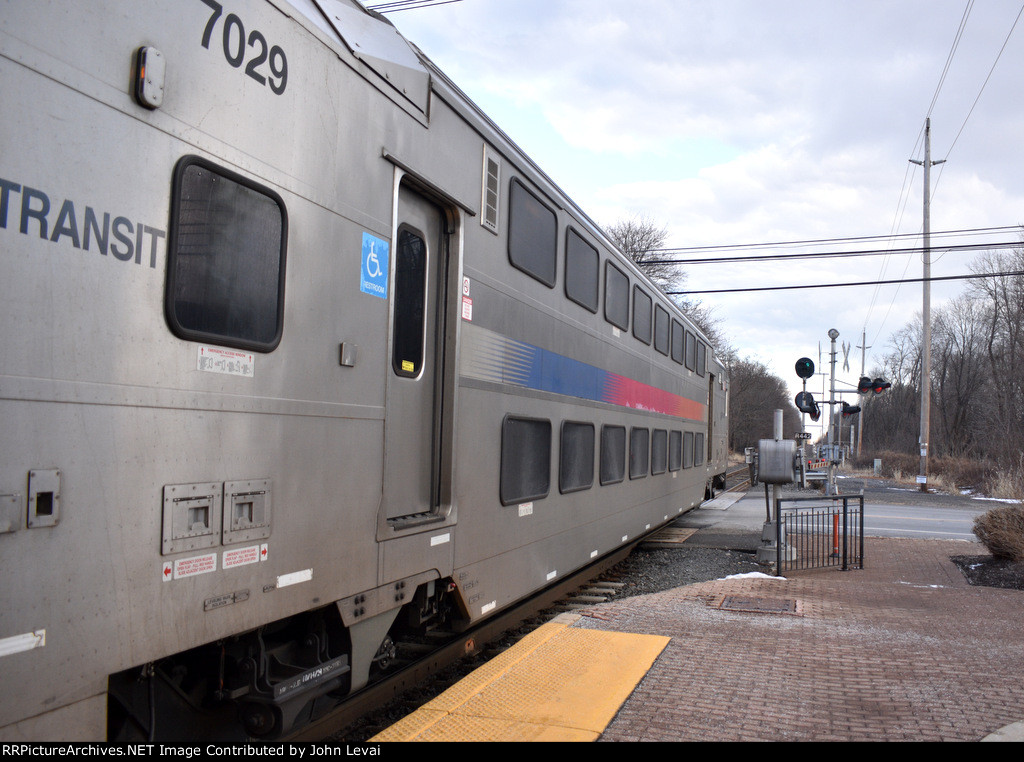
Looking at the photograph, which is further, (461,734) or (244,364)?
(461,734)

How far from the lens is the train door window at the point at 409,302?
15.0 ft

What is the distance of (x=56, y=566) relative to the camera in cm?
249

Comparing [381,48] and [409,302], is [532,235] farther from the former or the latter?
[381,48]

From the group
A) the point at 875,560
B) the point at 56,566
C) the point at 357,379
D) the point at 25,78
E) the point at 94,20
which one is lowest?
the point at 875,560

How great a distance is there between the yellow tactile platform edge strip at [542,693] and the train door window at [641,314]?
525cm

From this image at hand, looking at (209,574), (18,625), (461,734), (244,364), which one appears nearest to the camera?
(18,625)

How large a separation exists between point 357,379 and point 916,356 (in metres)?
68.0

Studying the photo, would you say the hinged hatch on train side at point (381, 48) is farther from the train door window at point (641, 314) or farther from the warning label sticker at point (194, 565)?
the train door window at point (641, 314)

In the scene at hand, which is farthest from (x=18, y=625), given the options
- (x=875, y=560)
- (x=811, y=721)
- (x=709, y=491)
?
(x=709, y=491)

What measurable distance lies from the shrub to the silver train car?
26.0ft

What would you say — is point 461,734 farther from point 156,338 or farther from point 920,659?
point 920,659

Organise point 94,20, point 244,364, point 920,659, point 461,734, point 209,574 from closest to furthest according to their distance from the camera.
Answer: point 94,20 → point 209,574 → point 244,364 → point 461,734 → point 920,659

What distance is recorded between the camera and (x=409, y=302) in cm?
472

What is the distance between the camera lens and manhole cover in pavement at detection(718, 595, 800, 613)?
7.56 metres
